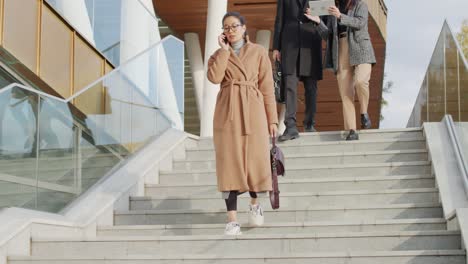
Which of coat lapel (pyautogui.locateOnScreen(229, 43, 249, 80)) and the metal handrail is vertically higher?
coat lapel (pyautogui.locateOnScreen(229, 43, 249, 80))

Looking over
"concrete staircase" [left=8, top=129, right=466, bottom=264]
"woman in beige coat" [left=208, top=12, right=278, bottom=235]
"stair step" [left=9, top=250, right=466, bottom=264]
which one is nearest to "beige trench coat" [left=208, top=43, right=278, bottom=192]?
"woman in beige coat" [left=208, top=12, right=278, bottom=235]

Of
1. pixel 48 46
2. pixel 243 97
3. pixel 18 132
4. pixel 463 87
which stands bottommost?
pixel 18 132

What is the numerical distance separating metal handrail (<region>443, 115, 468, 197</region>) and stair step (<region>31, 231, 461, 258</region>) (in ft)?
3.88

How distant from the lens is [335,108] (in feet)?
92.7

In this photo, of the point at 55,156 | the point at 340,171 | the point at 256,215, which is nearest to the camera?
the point at 256,215

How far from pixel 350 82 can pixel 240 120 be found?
3183 millimetres

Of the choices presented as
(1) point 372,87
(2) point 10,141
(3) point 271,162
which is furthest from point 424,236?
(1) point 372,87

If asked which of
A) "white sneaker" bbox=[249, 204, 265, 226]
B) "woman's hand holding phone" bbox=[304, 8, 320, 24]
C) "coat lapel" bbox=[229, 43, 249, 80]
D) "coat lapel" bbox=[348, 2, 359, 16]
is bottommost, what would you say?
"white sneaker" bbox=[249, 204, 265, 226]

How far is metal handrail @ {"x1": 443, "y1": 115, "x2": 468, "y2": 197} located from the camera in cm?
834

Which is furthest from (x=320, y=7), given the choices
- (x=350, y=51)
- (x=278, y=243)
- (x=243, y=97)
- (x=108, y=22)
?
(x=278, y=243)

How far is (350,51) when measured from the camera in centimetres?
Result: 1030

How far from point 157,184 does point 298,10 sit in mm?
2630

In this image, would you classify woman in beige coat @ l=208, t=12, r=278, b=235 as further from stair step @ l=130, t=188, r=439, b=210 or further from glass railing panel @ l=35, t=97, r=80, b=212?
glass railing panel @ l=35, t=97, r=80, b=212

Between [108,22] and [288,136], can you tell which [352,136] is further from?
[108,22]
